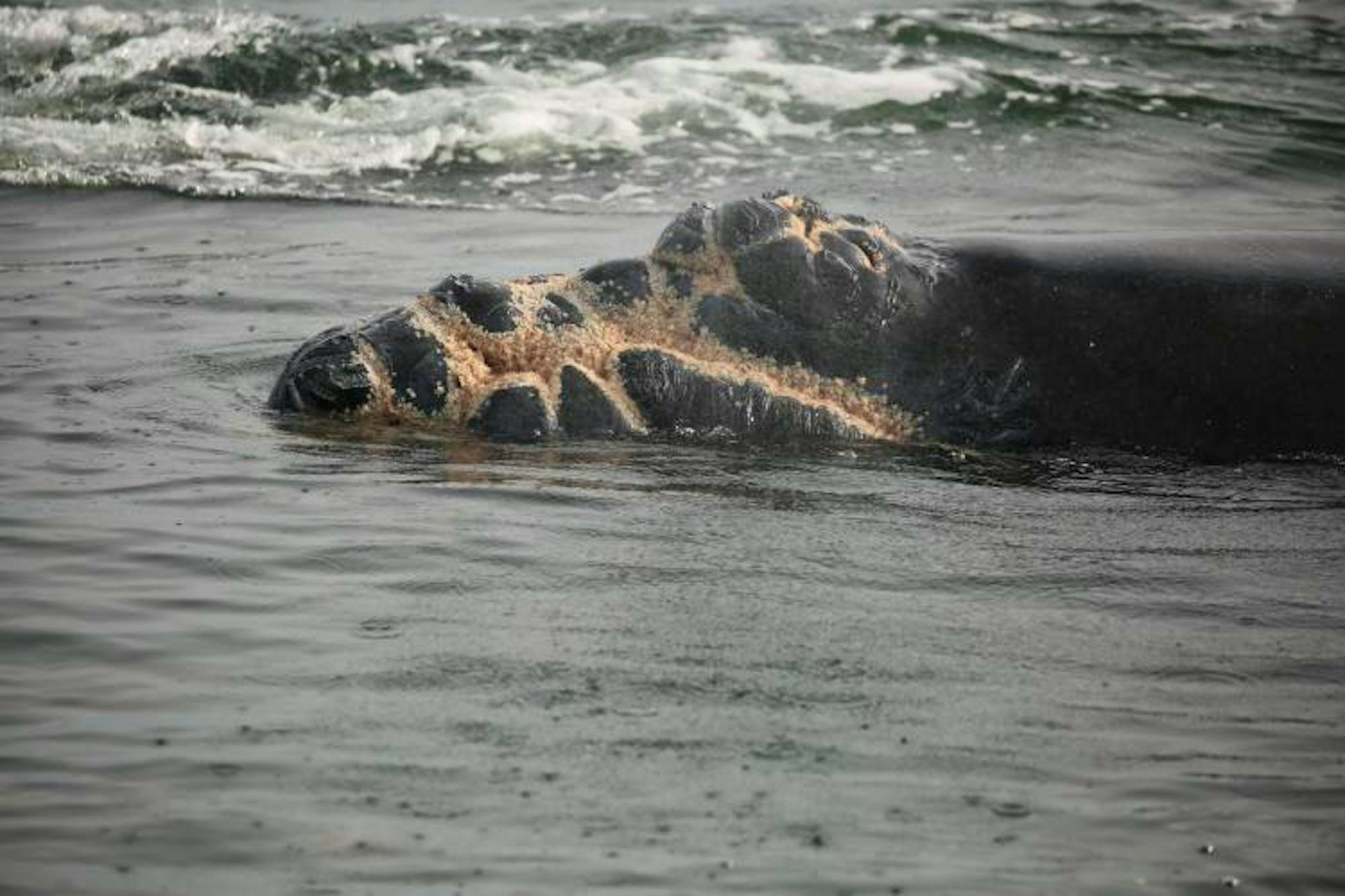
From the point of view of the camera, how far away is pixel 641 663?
433 cm

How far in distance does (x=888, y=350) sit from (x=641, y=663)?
1787 mm

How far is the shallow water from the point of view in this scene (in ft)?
11.7

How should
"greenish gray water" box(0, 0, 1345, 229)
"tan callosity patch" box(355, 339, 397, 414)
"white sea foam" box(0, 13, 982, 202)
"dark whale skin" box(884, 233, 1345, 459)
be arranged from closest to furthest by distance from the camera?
"dark whale skin" box(884, 233, 1345, 459) → "tan callosity patch" box(355, 339, 397, 414) → "greenish gray water" box(0, 0, 1345, 229) → "white sea foam" box(0, 13, 982, 202)

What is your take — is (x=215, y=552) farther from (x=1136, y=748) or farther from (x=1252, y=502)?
(x=1252, y=502)

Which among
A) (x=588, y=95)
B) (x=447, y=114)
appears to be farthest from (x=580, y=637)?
(x=588, y=95)

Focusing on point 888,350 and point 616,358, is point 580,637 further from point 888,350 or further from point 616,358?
point 888,350

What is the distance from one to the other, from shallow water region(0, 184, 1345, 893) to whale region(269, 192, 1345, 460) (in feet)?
0.39

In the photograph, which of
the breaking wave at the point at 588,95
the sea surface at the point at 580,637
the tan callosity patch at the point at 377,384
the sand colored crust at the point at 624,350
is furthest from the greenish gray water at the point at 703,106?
the tan callosity patch at the point at 377,384

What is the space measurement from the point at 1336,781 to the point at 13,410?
4143 millimetres

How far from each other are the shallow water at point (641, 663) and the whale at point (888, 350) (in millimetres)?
119

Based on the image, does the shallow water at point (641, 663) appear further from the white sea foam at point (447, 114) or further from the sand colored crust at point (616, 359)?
the white sea foam at point (447, 114)

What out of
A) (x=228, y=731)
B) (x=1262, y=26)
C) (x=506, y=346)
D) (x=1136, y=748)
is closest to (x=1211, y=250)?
(x=506, y=346)

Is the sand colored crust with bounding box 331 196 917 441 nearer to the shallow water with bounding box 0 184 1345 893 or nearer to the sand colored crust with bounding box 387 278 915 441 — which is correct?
the sand colored crust with bounding box 387 278 915 441

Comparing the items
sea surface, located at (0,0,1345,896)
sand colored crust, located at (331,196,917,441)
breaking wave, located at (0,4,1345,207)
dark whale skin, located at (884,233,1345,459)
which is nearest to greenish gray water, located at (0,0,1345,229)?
breaking wave, located at (0,4,1345,207)
